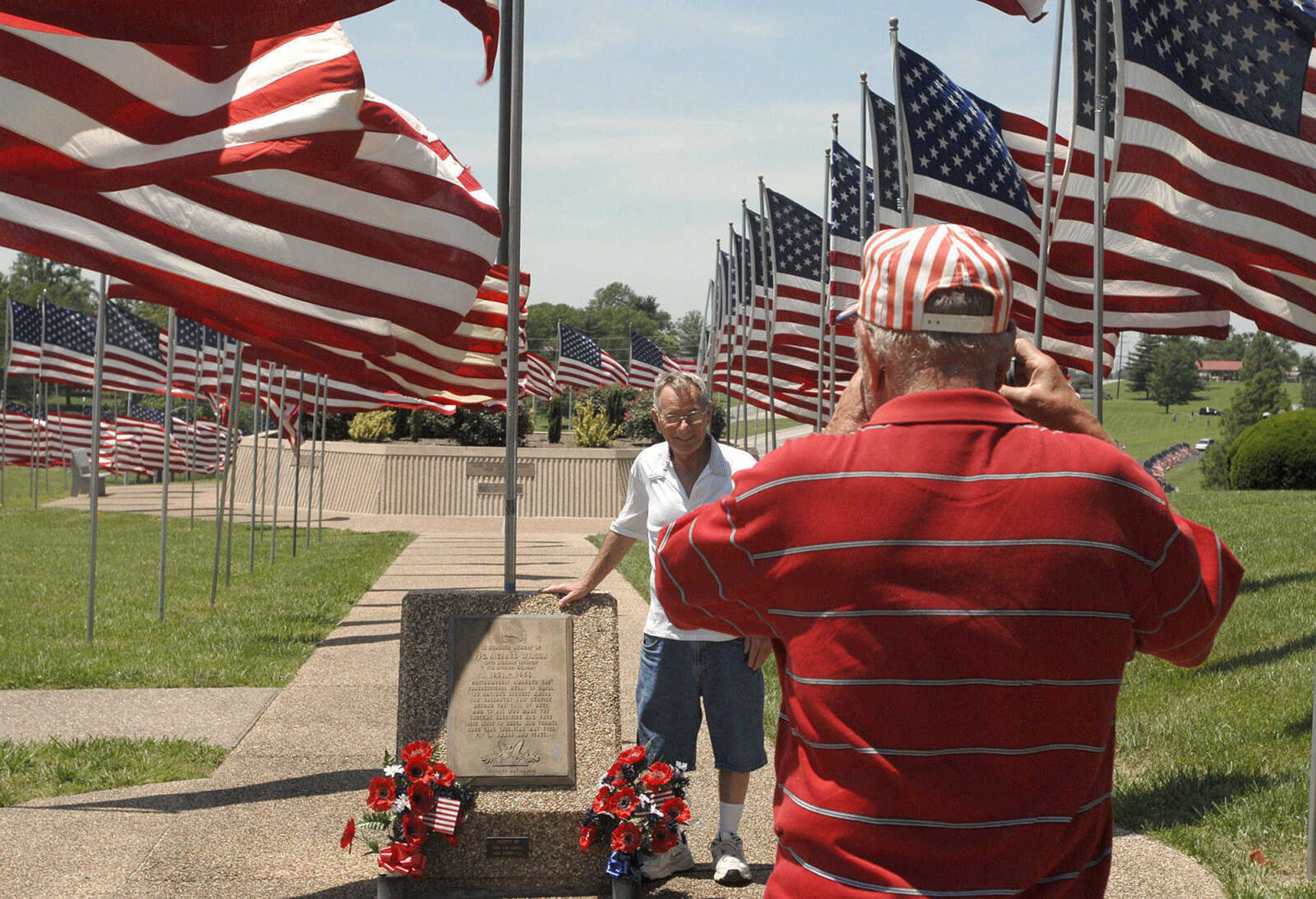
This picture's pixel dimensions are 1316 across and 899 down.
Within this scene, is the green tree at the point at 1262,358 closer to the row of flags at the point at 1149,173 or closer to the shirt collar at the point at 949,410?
the row of flags at the point at 1149,173

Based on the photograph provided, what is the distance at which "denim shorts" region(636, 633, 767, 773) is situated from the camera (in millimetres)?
5027

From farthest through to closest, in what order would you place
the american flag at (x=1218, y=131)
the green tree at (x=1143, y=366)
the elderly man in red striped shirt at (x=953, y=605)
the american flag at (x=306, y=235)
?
1. the green tree at (x=1143, y=366)
2. the american flag at (x=306, y=235)
3. the american flag at (x=1218, y=131)
4. the elderly man in red striped shirt at (x=953, y=605)

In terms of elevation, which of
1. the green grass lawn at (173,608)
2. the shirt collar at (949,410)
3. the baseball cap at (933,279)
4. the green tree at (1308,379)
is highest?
the green tree at (1308,379)

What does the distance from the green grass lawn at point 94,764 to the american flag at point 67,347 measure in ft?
68.3

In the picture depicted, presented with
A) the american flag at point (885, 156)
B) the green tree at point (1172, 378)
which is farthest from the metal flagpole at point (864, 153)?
the green tree at point (1172, 378)

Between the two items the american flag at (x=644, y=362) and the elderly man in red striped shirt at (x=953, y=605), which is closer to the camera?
the elderly man in red striped shirt at (x=953, y=605)

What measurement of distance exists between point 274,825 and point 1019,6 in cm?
509

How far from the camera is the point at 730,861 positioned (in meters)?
4.98

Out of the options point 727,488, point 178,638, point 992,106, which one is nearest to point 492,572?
point 178,638

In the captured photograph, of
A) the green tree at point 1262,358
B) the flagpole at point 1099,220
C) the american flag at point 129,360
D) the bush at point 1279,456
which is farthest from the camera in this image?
the green tree at point 1262,358

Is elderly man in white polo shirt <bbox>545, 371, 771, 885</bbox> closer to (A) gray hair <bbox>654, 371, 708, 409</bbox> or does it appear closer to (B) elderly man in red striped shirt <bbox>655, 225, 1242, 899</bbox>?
(A) gray hair <bbox>654, 371, 708, 409</bbox>

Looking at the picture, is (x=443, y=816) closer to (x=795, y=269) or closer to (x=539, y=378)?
(x=795, y=269)

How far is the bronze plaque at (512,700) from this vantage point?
4949mm

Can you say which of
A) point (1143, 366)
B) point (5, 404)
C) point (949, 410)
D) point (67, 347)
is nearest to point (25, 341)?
point (67, 347)
